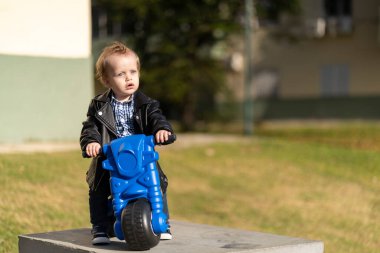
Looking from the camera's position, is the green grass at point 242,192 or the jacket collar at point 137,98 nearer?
the jacket collar at point 137,98

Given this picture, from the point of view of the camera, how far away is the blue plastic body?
228 inches

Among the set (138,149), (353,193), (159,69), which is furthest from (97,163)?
(159,69)

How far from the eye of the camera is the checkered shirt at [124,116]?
20.3ft

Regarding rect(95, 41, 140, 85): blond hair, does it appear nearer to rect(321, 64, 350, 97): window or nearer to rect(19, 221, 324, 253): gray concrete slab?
rect(19, 221, 324, 253): gray concrete slab

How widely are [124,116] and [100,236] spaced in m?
0.86

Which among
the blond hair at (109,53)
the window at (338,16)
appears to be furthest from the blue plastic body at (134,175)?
the window at (338,16)

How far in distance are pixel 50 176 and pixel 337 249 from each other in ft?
11.9

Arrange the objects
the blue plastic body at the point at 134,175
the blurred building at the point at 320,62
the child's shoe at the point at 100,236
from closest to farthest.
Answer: the blue plastic body at the point at 134,175 < the child's shoe at the point at 100,236 < the blurred building at the point at 320,62

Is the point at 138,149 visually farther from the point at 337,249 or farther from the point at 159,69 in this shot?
the point at 159,69

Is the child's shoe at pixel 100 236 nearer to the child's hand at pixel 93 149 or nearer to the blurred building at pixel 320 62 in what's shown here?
the child's hand at pixel 93 149

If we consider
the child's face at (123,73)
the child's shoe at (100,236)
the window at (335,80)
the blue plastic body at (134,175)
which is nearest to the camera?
the blue plastic body at (134,175)

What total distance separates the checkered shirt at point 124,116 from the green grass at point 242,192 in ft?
7.34

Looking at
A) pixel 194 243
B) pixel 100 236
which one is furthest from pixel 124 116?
pixel 194 243

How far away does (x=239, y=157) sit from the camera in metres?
15.0
